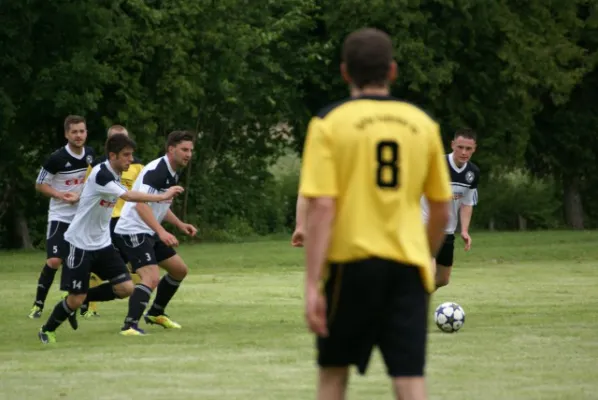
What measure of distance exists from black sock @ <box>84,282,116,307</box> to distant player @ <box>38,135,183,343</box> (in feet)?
1.26

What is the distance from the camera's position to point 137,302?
13820 millimetres

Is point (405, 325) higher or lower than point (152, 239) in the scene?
higher

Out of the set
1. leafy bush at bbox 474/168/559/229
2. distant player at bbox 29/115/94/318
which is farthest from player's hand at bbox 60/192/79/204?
leafy bush at bbox 474/168/559/229

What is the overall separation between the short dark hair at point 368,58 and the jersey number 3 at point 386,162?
27cm

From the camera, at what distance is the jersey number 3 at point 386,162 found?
621 cm

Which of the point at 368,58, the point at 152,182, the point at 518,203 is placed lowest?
the point at 518,203

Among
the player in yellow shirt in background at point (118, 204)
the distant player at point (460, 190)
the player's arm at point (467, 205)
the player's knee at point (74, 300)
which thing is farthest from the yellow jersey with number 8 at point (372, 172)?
the player in yellow shirt in background at point (118, 204)

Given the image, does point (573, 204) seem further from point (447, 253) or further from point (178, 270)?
point (178, 270)

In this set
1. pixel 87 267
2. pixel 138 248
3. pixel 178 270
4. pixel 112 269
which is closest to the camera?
pixel 87 267

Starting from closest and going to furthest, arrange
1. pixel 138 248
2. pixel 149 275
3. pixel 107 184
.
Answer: pixel 107 184 < pixel 149 275 < pixel 138 248

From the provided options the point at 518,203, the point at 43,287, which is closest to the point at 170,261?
the point at 43,287

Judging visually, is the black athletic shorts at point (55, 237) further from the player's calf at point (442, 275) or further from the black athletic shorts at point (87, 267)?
the player's calf at point (442, 275)

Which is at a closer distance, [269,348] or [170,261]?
[269,348]

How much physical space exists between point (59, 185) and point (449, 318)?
17.1 feet
